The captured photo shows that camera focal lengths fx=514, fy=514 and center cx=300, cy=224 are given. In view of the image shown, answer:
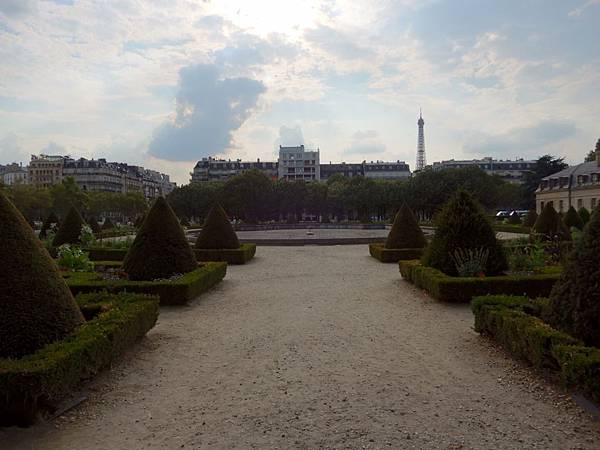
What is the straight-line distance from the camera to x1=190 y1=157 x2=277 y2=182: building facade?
5408 inches

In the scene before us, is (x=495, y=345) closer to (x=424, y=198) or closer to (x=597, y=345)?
(x=597, y=345)

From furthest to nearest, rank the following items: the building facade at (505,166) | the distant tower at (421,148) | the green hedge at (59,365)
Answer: the distant tower at (421,148) → the building facade at (505,166) → the green hedge at (59,365)

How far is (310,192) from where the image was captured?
2859 inches

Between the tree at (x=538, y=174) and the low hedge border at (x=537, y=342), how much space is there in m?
68.1

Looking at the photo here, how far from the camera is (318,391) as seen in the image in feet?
19.9

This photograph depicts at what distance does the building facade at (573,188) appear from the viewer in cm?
5672

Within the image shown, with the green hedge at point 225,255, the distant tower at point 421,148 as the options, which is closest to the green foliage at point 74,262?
the green hedge at point 225,255

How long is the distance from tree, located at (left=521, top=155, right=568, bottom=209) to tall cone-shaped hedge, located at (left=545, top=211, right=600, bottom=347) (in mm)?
69497

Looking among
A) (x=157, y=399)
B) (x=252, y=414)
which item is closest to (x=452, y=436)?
(x=252, y=414)

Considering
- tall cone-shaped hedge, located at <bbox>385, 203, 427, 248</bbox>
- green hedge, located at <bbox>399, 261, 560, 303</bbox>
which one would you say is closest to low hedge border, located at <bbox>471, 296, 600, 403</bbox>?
green hedge, located at <bbox>399, 261, 560, 303</bbox>

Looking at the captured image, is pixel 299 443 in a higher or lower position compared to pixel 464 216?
lower

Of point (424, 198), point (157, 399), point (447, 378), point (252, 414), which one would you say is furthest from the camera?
point (424, 198)

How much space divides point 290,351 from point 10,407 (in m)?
3.87

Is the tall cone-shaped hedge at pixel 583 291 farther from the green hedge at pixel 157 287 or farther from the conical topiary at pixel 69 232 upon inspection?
the conical topiary at pixel 69 232
